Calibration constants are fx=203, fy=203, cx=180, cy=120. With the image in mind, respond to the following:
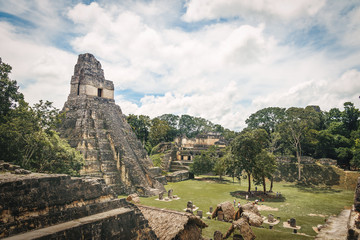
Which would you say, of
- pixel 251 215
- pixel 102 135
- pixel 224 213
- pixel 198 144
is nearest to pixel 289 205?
pixel 251 215

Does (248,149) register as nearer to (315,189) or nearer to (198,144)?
(315,189)

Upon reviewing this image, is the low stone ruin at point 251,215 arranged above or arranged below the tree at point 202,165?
below

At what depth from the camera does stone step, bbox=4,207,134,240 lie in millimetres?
5004

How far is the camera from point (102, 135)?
68.2 ft

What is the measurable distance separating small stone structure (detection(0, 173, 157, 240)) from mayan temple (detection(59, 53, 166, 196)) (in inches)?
461

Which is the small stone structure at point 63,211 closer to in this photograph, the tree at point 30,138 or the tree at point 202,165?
the tree at point 30,138

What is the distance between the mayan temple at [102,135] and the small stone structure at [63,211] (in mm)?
11716

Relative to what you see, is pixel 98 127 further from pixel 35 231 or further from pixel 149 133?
pixel 149 133

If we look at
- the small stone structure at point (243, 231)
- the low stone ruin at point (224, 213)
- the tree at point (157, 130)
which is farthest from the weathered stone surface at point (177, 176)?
the small stone structure at point (243, 231)

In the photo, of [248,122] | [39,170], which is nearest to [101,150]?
[39,170]

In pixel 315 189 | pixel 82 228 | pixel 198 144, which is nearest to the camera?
pixel 82 228

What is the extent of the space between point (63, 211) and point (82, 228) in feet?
3.08

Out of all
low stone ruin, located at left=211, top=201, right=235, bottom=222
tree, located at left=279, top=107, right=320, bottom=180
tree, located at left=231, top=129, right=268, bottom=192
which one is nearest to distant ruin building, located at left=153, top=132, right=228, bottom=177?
tree, located at left=231, top=129, right=268, bottom=192

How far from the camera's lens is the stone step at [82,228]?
5.00m
